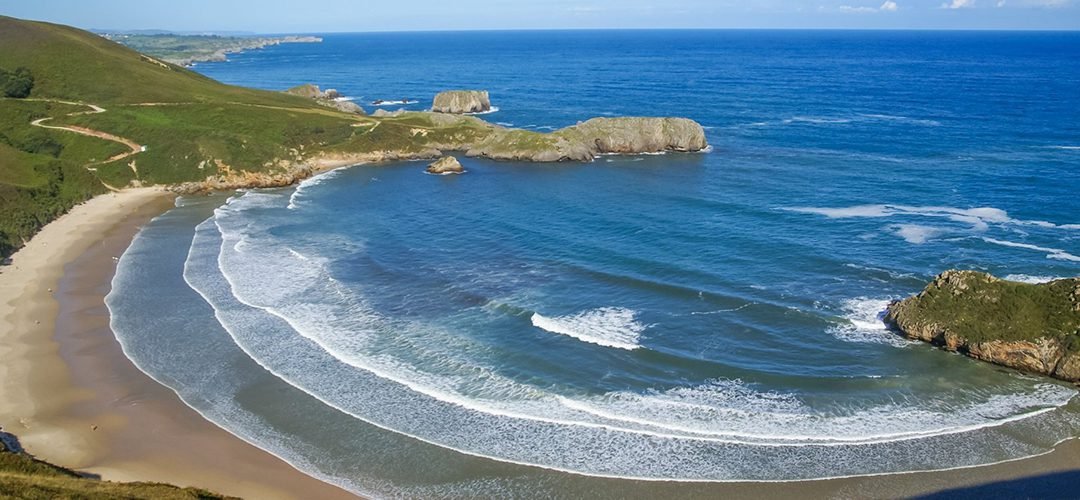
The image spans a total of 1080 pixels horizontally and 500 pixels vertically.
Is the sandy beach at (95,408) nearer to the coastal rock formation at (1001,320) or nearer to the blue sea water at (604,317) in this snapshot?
the blue sea water at (604,317)

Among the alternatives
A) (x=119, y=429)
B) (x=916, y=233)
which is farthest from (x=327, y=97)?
(x=119, y=429)

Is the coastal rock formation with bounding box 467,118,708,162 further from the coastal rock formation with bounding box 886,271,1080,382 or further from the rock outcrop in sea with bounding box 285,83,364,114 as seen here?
the coastal rock formation with bounding box 886,271,1080,382

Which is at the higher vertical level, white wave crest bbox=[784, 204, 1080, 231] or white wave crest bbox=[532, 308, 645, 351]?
white wave crest bbox=[784, 204, 1080, 231]

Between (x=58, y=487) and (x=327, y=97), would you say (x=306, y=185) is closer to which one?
(x=58, y=487)

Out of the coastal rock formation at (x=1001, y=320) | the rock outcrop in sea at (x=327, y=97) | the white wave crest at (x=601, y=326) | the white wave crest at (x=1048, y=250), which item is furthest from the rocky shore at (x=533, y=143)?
the coastal rock formation at (x=1001, y=320)

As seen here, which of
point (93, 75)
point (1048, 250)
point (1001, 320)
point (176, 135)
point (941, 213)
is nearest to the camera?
point (1001, 320)

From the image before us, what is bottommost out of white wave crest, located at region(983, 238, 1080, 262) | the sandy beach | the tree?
the sandy beach

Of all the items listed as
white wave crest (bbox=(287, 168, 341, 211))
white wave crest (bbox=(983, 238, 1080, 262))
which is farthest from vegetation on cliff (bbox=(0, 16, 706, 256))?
white wave crest (bbox=(983, 238, 1080, 262))
